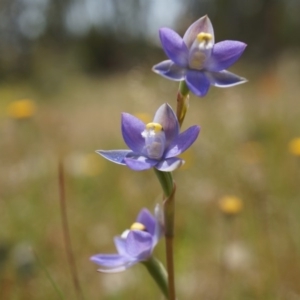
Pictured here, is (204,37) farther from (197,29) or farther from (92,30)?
(92,30)

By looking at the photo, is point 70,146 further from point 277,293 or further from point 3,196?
point 277,293

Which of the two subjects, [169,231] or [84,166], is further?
[84,166]

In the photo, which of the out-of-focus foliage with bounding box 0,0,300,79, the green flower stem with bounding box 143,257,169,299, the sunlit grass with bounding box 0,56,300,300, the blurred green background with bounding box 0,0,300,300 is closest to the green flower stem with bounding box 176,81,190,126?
the green flower stem with bounding box 143,257,169,299

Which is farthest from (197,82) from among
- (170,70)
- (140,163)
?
(140,163)

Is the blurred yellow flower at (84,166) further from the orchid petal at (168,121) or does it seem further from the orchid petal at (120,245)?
the orchid petal at (168,121)

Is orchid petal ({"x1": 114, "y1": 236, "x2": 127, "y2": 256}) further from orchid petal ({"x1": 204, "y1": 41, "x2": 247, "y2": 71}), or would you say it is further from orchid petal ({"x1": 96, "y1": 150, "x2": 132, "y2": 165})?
orchid petal ({"x1": 204, "y1": 41, "x2": 247, "y2": 71})

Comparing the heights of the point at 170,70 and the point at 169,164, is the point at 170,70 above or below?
above
